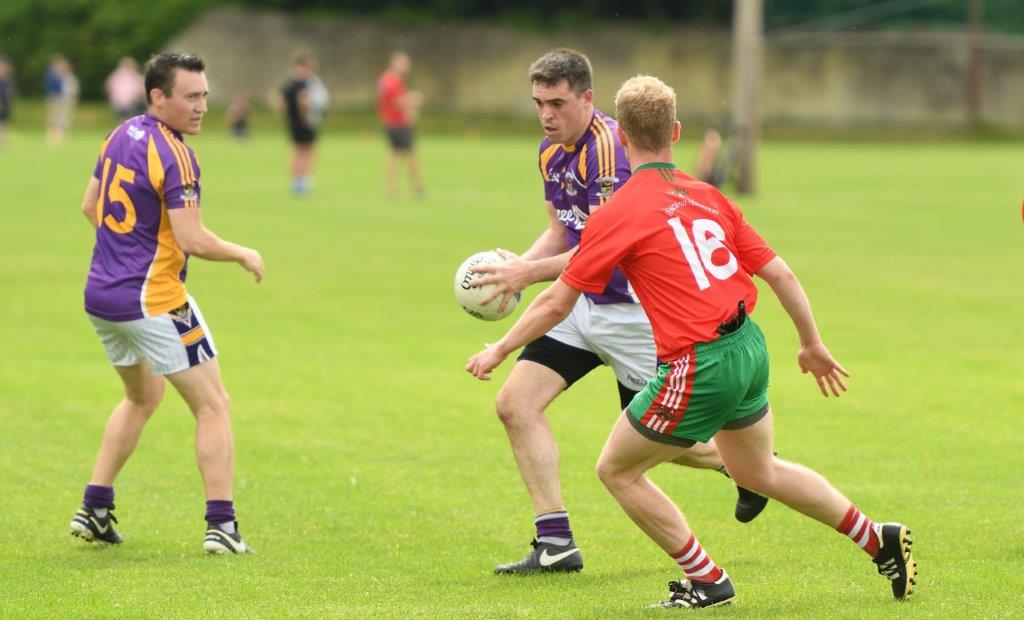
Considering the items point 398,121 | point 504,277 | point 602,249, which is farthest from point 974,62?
point 602,249

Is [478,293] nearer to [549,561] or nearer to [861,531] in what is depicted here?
[549,561]

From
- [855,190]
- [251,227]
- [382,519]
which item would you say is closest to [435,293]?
[251,227]

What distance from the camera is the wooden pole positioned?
28.6 m

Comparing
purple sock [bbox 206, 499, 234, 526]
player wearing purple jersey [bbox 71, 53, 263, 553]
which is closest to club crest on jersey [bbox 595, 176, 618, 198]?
player wearing purple jersey [bbox 71, 53, 263, 553]

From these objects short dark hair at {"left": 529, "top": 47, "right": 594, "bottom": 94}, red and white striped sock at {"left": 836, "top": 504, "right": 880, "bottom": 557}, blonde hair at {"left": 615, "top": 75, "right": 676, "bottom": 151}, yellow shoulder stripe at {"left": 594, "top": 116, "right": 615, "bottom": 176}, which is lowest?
red and white striped sock at {"left": 836, "top": 504, "right": 880, "bottom": 557}

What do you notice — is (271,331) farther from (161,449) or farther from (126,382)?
(126,382)

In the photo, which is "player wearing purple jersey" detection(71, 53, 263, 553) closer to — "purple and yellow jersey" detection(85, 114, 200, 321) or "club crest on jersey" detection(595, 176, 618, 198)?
"purple and yellow jersey" detection(85, 114, 200, 321)

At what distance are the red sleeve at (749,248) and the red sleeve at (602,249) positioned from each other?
414 millimetres

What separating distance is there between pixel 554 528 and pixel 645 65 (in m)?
53.0

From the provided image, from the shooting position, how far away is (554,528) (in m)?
6.59

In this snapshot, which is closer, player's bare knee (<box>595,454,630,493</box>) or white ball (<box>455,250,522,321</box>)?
player's bare knee (<box>595,454,630,493</box>)

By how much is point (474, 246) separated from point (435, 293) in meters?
3.79

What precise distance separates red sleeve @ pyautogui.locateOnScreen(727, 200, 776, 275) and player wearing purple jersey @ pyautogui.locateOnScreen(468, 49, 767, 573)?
42.9 inches

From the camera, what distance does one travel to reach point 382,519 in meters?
7.52
